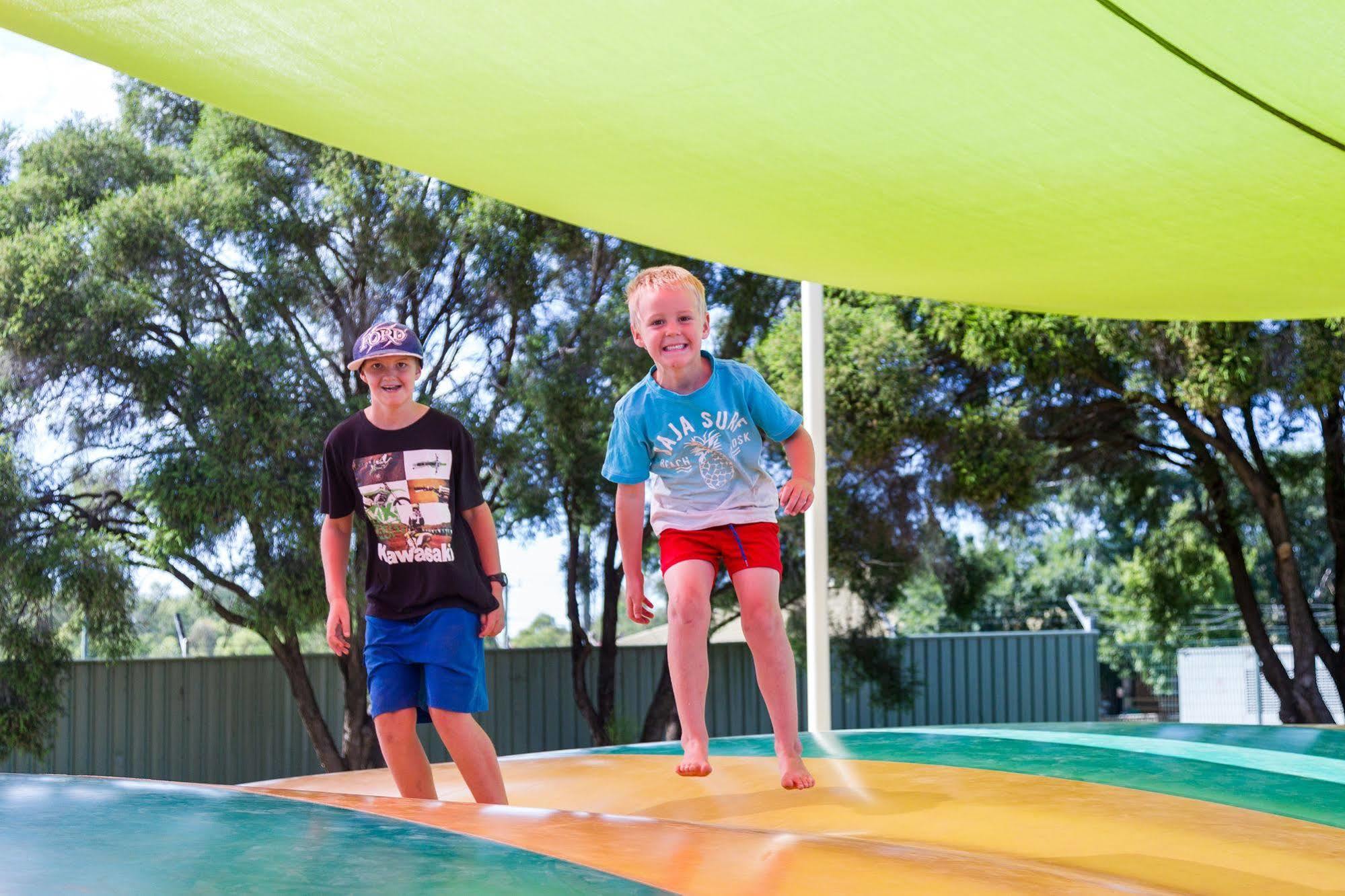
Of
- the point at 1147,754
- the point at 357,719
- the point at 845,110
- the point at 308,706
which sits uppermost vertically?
the point at 845,110

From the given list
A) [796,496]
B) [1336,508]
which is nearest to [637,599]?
[796,496]

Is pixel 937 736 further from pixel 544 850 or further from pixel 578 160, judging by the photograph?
pixel 544 850

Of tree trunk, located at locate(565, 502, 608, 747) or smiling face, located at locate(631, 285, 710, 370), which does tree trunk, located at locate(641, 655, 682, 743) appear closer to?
tree trunk, located at locate(565, 502, 608, 747)

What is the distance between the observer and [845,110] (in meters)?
2.68

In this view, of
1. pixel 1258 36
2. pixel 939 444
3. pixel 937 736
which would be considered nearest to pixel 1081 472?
pixel 939 444

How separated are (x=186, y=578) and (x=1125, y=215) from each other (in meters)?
7.58

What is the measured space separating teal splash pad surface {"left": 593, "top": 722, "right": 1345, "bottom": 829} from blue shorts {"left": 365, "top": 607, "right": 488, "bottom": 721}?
36.8 inches

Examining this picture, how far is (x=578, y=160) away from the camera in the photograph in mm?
3100

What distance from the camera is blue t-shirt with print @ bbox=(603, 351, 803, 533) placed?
7.86ft

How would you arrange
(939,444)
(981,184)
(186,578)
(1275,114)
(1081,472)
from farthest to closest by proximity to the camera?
1. (1081,472)
2. (939,444)
3. (186,578)
4. (981,184)
5. (1275,114)

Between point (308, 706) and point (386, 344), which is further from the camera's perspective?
point (308, 706)

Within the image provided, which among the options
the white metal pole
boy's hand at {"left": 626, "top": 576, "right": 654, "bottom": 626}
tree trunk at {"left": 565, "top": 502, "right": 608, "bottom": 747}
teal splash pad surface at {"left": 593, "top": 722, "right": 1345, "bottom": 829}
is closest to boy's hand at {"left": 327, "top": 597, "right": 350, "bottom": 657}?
boy's hand at {"left": 626, "top": 576, "right": 654, "bottom": 626}

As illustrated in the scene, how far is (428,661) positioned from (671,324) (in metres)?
0.75

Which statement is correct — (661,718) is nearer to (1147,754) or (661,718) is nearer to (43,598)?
(43,598)
